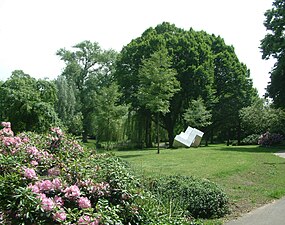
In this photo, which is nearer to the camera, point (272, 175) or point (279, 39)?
point (272, 175)

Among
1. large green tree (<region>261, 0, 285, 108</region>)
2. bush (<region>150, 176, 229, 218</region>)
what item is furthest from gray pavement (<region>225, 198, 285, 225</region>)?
large green tree (<region>261, 0, 285, 108</region>)

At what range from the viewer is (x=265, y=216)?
23.8ft

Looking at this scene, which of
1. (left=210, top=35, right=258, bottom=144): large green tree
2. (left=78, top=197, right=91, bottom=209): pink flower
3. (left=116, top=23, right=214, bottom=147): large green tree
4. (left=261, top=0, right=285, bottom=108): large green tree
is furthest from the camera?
(left=210, top=35, right=258, bottom=144): large green tree

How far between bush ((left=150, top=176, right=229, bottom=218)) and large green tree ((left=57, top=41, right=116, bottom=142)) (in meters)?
40.6

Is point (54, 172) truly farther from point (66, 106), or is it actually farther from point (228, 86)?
point (228, 86)

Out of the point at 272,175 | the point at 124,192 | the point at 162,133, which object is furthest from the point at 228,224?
the point at 162,133

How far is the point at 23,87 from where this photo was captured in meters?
21.8

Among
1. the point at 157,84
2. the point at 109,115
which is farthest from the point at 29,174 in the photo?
the point at 109,115

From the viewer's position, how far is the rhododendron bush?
12.7 feet

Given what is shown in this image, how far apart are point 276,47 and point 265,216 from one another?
2314cm

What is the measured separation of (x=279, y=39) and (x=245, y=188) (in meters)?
21.1

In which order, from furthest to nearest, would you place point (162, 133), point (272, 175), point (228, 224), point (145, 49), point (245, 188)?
point (162, 133)
point (145, 49)
point (272, 175)
point (245, 188)
point (228, 224)

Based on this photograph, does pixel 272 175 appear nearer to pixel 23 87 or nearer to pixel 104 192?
pixel 104 192

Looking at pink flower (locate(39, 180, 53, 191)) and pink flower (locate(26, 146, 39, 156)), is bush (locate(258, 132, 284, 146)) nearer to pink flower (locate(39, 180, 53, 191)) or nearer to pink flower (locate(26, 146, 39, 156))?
pink flower (locate(26, 146, 39, 156))
